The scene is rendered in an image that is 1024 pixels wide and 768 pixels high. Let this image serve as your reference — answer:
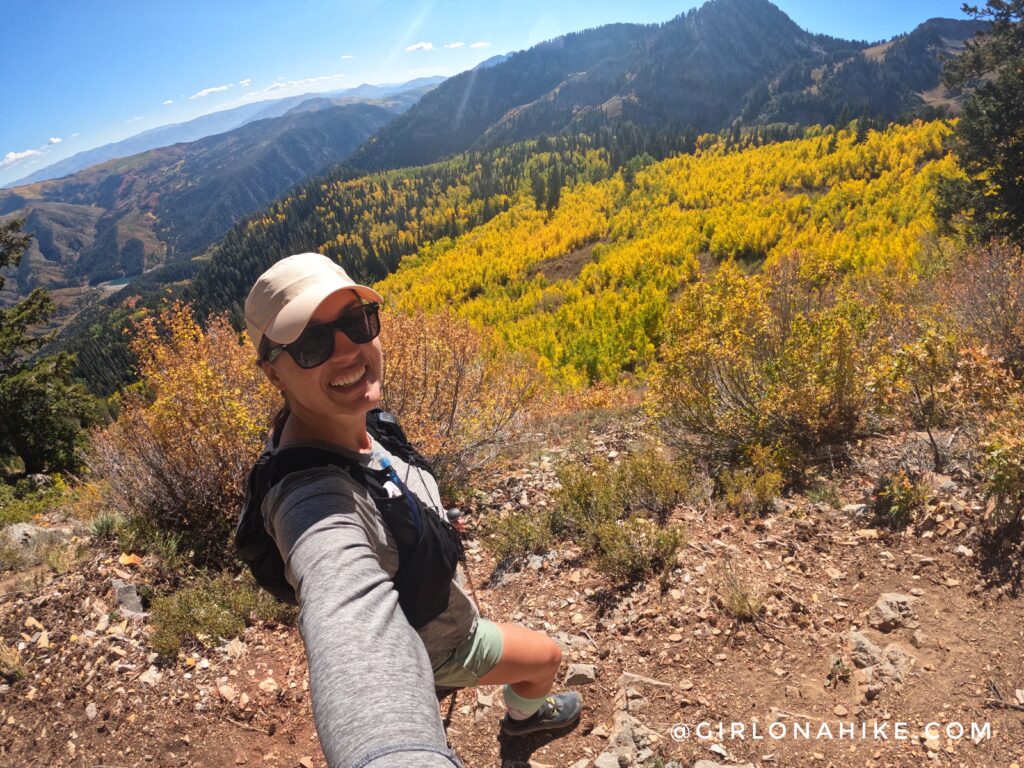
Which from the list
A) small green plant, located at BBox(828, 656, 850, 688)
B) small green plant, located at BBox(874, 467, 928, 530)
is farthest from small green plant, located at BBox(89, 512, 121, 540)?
small green plant, located at BBox(874, 467, 928, 530)

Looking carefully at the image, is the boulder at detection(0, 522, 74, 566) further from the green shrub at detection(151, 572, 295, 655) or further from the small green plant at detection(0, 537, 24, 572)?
the green shrub at detection(151, 572, 295, 655)

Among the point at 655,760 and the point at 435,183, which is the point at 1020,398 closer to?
the point at 655,760

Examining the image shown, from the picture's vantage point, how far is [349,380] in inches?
74.7

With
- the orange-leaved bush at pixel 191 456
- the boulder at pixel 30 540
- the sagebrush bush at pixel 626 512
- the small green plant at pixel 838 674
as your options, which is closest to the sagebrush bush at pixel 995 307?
the sagebrush bush at pixel 626 512

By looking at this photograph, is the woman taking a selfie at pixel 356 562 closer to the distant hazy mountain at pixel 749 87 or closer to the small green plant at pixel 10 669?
the small green plant at pixel 10 669

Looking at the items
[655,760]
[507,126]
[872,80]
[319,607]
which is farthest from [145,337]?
[872,80]

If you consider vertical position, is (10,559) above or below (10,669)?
above

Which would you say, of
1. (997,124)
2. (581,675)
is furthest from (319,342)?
(997,124)

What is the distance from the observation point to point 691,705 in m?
3.00

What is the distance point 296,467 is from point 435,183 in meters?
120

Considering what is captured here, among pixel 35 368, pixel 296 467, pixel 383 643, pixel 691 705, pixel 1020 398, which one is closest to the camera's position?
pixel 383 643

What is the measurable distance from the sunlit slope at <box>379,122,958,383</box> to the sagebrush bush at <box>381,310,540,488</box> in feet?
15.8

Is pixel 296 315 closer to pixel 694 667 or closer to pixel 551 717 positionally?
pixel 551 717

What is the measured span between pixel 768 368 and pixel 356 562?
5.52 meters
